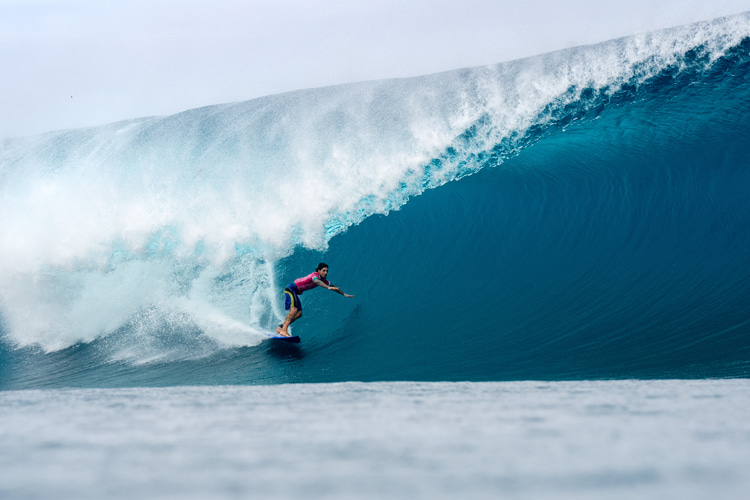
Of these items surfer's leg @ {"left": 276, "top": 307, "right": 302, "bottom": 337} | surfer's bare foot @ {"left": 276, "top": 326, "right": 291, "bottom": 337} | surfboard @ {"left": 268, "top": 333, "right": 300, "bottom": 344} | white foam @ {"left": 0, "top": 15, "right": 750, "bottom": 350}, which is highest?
white foam @ {"left": 0, "top": 15, "right": 750, "bottom": 350}

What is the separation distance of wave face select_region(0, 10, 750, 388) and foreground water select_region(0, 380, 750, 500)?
3772 millimetres

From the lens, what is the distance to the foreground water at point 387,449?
0.72 m

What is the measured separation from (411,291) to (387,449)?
18.8ft

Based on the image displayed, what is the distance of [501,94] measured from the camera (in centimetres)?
969

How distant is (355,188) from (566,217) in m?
3.71

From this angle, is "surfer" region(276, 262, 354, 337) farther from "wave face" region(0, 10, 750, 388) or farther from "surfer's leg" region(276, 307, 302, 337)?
"wave face" region(0, 10, 750, 388)

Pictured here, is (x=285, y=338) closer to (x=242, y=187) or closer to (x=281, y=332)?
(x=281, y=332)

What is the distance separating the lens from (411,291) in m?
6.60

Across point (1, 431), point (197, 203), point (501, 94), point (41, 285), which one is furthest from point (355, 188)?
point (1, 431)

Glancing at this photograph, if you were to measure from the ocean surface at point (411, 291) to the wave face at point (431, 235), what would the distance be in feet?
0.13

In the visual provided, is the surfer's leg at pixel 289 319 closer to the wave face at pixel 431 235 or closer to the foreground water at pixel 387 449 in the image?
the wave face at pixel 431 235

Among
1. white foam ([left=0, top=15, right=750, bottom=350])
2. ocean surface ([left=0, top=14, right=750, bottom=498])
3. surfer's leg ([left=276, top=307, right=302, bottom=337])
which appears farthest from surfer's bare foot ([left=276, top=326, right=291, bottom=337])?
white foam ([left=0, top=15, right=750, bottom=350])

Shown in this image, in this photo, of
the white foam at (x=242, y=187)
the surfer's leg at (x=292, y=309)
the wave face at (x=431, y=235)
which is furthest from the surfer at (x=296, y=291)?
the white foam at (x=242, y=187)

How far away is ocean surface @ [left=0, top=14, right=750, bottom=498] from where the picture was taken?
85 cm
